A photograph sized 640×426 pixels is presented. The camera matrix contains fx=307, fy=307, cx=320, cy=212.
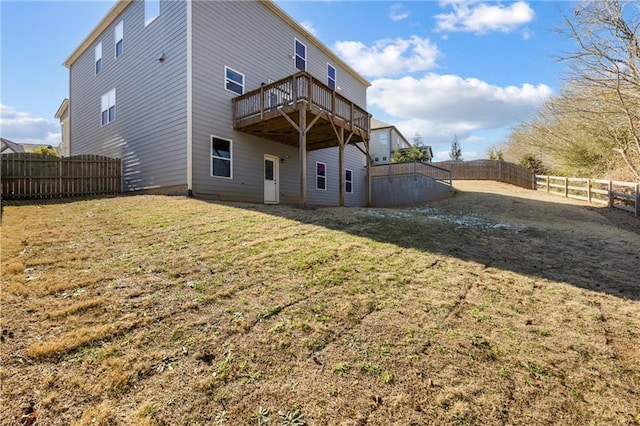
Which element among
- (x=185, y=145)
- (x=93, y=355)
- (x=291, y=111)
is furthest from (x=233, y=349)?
(x=185, y=145)

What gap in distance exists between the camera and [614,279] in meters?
4.46

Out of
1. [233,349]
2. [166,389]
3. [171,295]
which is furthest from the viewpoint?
[171,295]

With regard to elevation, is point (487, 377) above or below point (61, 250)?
below

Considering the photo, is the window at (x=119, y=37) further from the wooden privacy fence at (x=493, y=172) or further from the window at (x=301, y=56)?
the wooden privacy fence at (x=493, y=172)

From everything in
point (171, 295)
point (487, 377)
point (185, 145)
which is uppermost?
point (185, 145)

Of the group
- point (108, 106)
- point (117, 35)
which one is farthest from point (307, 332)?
point (117, 35)

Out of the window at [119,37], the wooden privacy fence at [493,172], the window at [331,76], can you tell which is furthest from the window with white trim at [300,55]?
the wooden privacy fence at [493,172]

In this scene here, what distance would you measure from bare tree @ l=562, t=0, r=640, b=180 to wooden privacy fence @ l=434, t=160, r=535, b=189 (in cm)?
894

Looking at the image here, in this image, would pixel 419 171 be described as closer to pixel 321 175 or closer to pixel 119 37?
pixel 321 175

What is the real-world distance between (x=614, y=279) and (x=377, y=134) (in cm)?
3282

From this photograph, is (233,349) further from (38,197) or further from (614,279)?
(38,197)

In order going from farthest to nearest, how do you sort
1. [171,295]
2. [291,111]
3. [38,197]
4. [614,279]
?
1. [38,197]
2. [291,111]
3. [614,279]
4. [171,295]

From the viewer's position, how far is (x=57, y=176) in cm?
→ 1090

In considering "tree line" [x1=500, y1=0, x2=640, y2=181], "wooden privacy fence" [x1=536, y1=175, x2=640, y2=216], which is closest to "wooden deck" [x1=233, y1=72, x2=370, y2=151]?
"tree line" [x1=500, y1=0, x2=640, y2=181]
